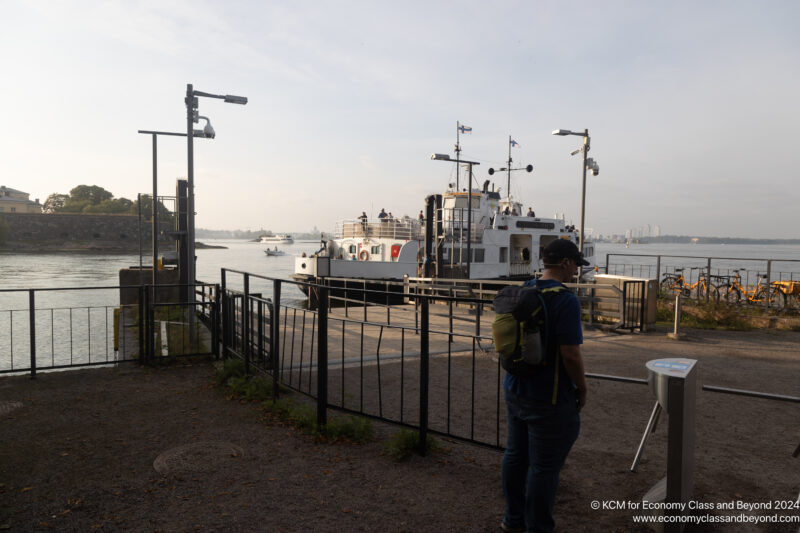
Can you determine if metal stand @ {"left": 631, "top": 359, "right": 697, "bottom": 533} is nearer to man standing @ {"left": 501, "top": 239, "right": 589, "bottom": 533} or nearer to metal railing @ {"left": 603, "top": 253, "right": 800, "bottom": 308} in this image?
man standing @ {"left": 501, "top": 239, "right": 589, "bottom": 533}

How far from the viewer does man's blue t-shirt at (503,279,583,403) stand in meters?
2.79

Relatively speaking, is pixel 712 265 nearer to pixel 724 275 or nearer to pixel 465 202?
pixel 724 275

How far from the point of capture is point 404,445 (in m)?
4.41

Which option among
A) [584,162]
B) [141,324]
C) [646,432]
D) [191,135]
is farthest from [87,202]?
[646,432]

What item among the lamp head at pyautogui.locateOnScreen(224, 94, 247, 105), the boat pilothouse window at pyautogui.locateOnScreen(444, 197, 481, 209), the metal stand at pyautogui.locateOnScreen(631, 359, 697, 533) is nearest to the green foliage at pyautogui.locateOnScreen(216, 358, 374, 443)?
the metal stand at pyautogui.locateOnScreen(631, 359, 697, 533)

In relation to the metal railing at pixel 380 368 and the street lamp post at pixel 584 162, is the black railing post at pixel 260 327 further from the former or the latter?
the street lamp post at pixel 584 162

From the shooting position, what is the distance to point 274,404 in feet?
18.4

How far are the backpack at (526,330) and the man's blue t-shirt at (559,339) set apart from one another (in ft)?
0.12

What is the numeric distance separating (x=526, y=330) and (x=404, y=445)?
2.11 metres

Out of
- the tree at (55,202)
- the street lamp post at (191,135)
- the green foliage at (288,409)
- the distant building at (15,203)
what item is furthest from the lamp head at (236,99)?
the tree at (55,202)

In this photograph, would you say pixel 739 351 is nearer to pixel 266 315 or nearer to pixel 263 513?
pixel 266 315

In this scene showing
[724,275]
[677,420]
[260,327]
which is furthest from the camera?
[724,275]

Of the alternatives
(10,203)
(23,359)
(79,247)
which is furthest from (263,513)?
(10,203)

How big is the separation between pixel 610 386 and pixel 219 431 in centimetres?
488
